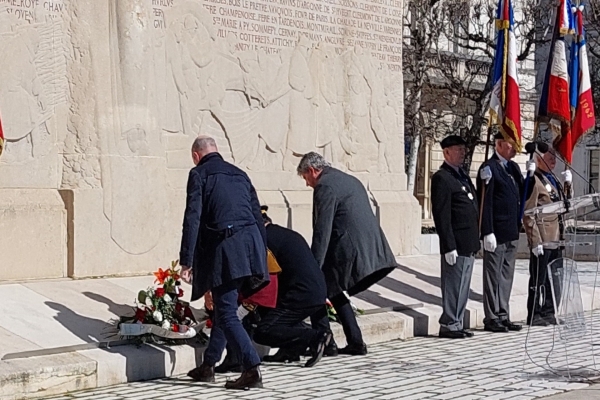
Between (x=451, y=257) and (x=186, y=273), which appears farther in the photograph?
(x=451, y=257)

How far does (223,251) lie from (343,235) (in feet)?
5.97

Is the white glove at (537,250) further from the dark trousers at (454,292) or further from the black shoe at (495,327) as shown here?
the dark trousers at (454,292)

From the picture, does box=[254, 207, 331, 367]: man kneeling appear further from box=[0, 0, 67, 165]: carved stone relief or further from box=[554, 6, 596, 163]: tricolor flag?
box=[554, 6, 596, 163]: tricolor flag

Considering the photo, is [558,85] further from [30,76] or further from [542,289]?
[30,76]

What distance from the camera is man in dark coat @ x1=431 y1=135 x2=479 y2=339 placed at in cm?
1061

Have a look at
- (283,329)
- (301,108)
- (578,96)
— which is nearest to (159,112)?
(301,108)

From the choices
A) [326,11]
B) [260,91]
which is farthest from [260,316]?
[326,11]

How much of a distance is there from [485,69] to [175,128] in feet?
80.2

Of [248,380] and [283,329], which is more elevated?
[283,329]

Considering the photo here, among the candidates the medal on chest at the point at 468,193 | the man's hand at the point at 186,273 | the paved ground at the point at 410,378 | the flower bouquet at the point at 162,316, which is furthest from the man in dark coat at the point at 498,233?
the man's hand at the point at 186,273

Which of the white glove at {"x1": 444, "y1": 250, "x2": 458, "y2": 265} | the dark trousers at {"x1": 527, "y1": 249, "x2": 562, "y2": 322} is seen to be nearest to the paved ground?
the white glove at {"x1": 444, "y1": 250, "x2": 458, "y2": 265}

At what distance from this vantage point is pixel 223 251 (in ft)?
25.7

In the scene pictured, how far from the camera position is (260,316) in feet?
28.7

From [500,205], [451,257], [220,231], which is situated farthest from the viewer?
[500,205]
